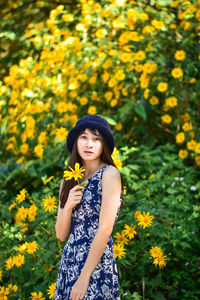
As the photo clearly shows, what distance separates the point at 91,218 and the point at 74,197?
12cm

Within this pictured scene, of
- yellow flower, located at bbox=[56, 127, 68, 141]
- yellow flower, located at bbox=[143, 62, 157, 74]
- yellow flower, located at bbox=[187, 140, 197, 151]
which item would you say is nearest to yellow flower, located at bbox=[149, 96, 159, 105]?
yellow flower, located at bbox=[143, 62, 157, 74]

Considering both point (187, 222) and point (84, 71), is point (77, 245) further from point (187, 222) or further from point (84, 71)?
point (84, 71)

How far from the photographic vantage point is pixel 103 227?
1.46m

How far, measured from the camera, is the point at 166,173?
10.0 feet

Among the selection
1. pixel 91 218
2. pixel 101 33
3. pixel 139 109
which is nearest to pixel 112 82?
pixel 139 109

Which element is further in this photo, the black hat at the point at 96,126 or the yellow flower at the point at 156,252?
the yellow flower at the point at 156,252

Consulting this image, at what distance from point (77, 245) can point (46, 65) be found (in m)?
2.42

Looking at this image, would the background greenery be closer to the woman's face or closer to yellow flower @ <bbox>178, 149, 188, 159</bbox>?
yellow flower @ <bbox>178, 149, 188, 159</bbox>

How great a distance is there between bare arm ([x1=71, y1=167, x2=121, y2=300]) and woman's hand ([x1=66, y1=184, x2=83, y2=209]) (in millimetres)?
98

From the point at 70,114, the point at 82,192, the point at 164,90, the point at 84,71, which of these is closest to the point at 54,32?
the point at 84,71

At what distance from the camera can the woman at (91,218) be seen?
146 cm

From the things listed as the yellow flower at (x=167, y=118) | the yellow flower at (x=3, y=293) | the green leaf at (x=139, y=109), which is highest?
the yellow flower at (x=3, y=293)

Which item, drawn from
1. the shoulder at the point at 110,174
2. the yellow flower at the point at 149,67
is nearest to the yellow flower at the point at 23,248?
the shoulder at the point at 110,174

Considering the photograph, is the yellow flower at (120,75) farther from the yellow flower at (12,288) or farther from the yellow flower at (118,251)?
the yellow flower at (12,288)
